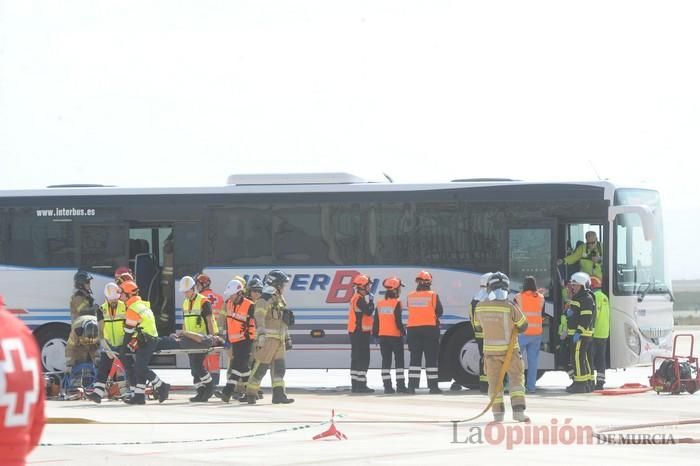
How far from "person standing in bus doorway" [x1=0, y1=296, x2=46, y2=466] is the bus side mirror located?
55.2 ft

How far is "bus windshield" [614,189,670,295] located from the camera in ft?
73.3

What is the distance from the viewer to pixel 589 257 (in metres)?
22.4

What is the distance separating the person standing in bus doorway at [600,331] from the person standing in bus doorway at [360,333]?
10.8 feet

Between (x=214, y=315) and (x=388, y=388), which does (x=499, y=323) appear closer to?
(x=388, y=388)

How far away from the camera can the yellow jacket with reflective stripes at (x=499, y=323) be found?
15875mm

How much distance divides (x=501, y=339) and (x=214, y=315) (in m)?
6.29

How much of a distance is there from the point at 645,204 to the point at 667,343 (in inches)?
85.8

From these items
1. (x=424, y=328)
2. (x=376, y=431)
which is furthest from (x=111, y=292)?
(x=376, y=431)

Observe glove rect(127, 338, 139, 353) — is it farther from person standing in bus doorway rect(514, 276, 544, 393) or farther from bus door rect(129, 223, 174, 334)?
person standing in bus doorway rect(514, 276, 544, 393)

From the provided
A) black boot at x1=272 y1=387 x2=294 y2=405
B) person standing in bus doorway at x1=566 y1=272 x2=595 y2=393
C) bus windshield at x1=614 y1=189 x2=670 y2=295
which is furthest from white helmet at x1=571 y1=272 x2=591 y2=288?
black boot at x1=272 y1=387 x2=294 y2=405

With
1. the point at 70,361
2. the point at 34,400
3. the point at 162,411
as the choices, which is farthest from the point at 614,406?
the point at 34,400

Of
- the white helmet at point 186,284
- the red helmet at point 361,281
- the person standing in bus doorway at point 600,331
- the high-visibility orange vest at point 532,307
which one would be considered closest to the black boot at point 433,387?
the high-visibility orange vest at point 532,307

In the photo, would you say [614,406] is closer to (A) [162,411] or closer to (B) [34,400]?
(A) [162,411]

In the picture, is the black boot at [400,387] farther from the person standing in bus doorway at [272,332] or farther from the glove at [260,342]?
the glove at [260,342]
